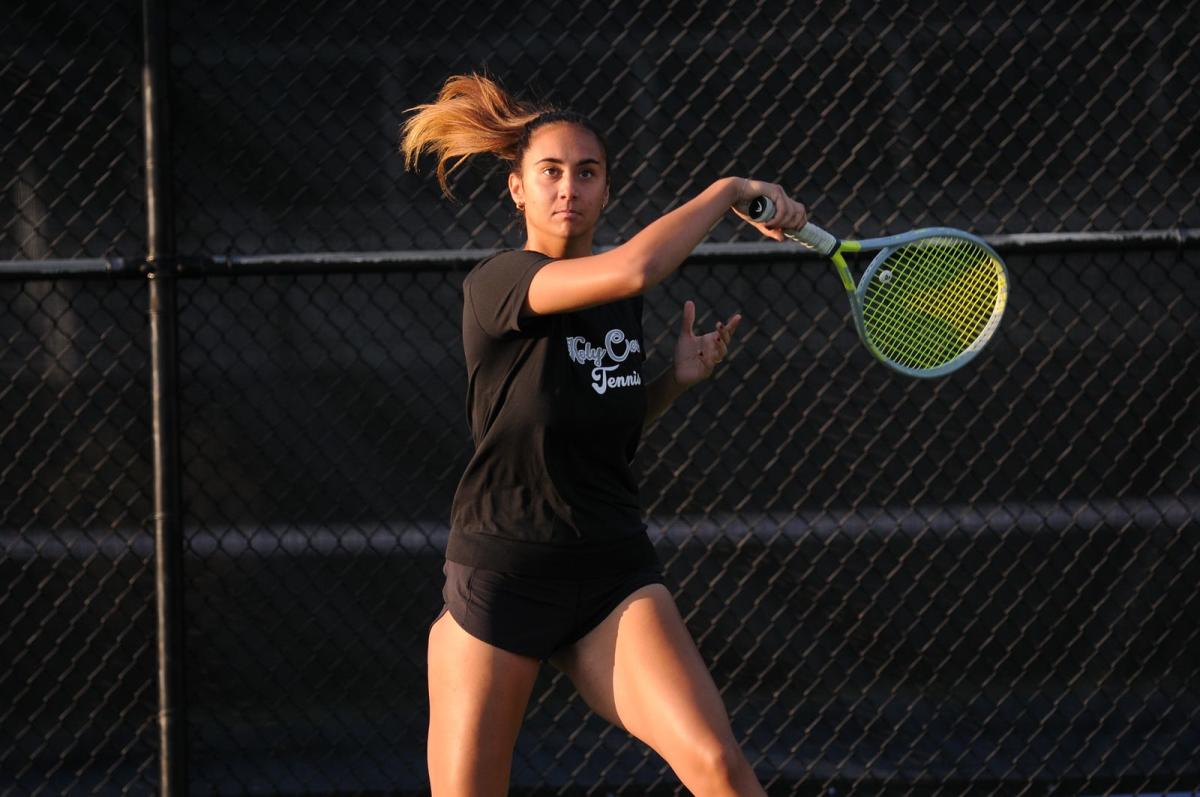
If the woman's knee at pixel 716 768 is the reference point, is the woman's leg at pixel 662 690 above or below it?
above

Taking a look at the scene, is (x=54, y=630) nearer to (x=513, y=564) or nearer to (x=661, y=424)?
(x=661, y=424)

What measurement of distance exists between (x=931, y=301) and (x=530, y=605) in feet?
3.36

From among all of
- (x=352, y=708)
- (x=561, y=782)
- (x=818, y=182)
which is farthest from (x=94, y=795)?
(x=818, y=182)

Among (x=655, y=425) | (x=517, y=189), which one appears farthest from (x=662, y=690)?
(x=655, y=425)

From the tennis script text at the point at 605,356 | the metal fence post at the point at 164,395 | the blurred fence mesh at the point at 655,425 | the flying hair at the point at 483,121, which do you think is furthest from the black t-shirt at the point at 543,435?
the blurred fence mesh at the point at 655,425

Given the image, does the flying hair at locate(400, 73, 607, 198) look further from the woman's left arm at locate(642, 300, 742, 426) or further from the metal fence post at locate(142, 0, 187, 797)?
the metal fence post at locate(142, 0, 187, 797)

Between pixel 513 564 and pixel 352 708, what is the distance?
2.00 meters

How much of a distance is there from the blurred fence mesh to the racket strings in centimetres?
125

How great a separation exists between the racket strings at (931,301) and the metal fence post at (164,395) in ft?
5.44

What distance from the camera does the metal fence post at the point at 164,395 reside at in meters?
3.18

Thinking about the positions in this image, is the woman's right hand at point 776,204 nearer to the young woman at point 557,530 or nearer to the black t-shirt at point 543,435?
the young woman at point 557,530

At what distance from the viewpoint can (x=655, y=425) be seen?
4.16 meters

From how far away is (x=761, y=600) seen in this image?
13.1ft

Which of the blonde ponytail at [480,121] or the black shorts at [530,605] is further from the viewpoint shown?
the blonde ponytail at [480,121]
